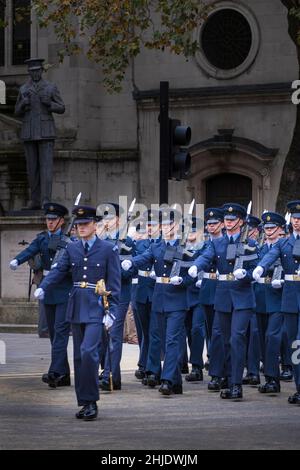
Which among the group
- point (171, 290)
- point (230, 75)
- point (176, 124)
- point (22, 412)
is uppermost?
point (230, 75)

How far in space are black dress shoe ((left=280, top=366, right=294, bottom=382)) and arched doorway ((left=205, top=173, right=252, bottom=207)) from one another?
14.9 metres

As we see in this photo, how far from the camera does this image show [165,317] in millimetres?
16625

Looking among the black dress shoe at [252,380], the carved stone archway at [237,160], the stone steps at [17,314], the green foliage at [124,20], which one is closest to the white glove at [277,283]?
the black dress shoe at [252,380]

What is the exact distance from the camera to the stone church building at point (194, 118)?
32.6 metres

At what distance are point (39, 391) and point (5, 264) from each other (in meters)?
9.20

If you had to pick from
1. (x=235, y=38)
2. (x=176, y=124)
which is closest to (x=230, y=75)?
(x=235, y=38)

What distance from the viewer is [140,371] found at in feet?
59.2

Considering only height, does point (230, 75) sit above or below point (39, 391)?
above

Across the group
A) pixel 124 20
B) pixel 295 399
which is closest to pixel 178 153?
pixel 295 399

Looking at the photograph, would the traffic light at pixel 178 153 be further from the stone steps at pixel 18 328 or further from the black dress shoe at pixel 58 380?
the stone steps at pixel 18 328

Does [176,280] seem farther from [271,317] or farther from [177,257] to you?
[271,317]

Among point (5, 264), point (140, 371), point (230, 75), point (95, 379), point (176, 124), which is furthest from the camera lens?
point (230, 75)

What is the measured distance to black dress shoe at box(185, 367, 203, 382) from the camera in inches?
706

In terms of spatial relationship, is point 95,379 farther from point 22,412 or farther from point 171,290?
point 171,290
